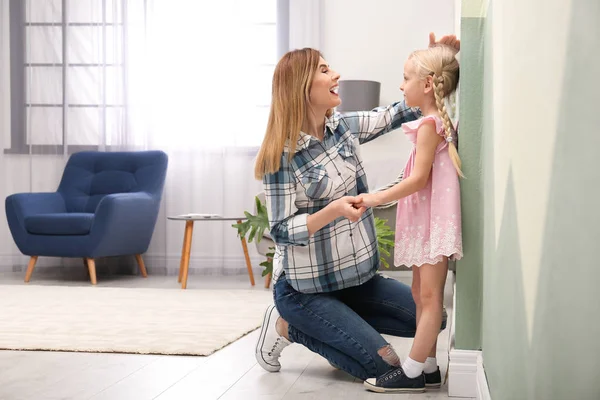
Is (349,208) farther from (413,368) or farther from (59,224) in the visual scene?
(59,224)

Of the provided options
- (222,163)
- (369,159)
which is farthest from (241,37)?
(369,159)

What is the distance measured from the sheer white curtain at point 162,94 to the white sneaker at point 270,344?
10.8ft

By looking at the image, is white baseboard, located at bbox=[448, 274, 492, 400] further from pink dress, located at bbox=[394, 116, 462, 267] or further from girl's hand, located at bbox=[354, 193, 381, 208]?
girl's hand, located at bbox=[354, 193, 381, 208]

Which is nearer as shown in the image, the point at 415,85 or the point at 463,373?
the point at 463,373

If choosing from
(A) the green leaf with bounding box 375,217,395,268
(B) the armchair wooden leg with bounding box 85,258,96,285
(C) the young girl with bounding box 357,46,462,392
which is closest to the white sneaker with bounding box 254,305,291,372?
(C) the young girl with bounding box 357,46,462,392

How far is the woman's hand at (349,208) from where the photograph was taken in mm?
2027

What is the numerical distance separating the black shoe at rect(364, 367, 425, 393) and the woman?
4cm

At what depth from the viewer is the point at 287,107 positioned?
2238 millimetres

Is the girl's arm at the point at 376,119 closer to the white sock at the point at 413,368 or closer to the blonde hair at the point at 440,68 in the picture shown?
the blonde hair at the point at 440,68

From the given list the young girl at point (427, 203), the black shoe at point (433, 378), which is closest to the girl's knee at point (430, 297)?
the young girl at point (427, 203)

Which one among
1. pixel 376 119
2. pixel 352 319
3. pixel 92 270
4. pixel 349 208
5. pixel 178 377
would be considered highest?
pixel 376 119

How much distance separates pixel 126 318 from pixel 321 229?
159 centimetres

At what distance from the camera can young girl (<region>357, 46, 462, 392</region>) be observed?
6.59 feet

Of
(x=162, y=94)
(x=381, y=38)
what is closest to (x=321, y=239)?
(x=381, y=38)
